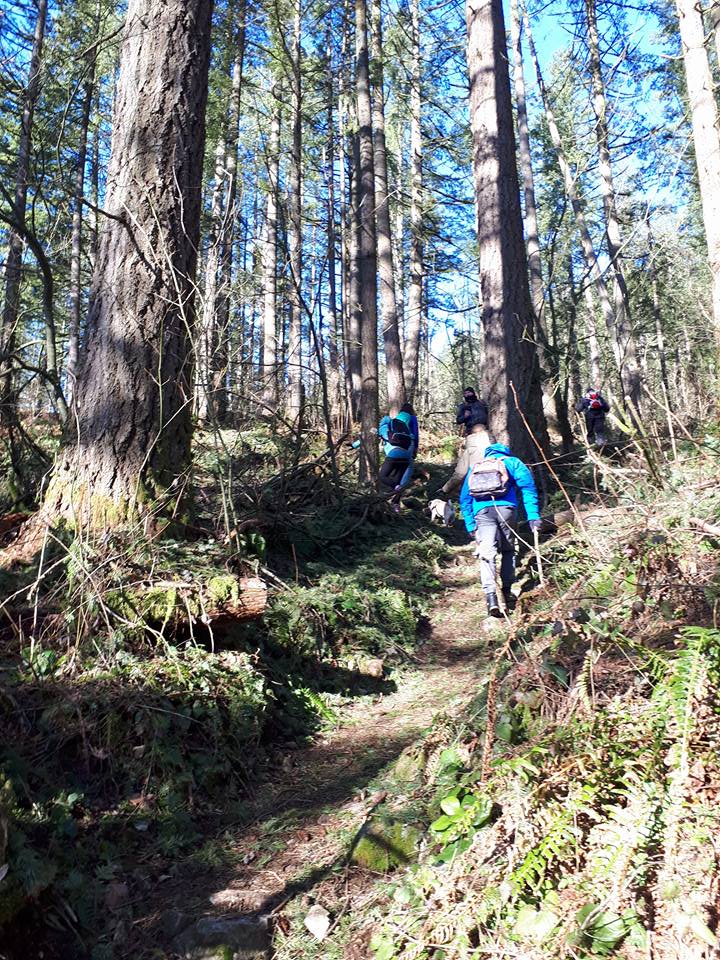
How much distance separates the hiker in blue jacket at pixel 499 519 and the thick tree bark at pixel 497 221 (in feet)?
7.82

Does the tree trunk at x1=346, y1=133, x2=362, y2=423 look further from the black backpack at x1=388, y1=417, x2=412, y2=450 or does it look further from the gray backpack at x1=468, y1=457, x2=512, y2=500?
the gray backpack at x1=468, y1=457, x2=512, y2=500

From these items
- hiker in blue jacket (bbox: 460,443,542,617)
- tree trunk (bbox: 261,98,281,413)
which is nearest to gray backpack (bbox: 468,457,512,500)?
hiker in blue jacket (bbox: 460,443,542,617)

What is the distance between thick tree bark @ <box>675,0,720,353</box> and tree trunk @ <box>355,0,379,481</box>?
556 centimetres

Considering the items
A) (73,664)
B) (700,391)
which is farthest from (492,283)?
(73,664)

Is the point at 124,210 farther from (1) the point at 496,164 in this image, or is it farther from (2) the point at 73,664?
(1) the point at 496,164

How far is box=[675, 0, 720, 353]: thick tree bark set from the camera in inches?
365

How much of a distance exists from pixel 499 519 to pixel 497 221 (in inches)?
185

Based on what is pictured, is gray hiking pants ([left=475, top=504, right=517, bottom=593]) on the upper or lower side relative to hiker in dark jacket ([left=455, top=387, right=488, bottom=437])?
lower

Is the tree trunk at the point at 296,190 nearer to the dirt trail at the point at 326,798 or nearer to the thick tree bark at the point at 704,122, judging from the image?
the thick tree bark at the point at 704,122

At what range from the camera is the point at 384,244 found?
1496 centimetres

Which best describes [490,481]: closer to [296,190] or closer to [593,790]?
[593,790]

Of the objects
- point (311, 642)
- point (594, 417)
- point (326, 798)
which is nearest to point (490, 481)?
point (311, 642)

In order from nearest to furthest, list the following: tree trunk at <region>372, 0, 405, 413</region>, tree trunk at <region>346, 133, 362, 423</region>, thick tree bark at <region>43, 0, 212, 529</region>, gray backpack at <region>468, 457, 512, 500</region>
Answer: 1. thick tree bark at <region>43, 0, 212, 529</region>
2. gray backpack at <region>468, 457, 512, 500</region>
3. tree trunk at <region>372, 0, 405, 413</region>
4. tree trunk at <region>346, 133, 362, 423</region>

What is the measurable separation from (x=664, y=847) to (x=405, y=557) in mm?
6147
